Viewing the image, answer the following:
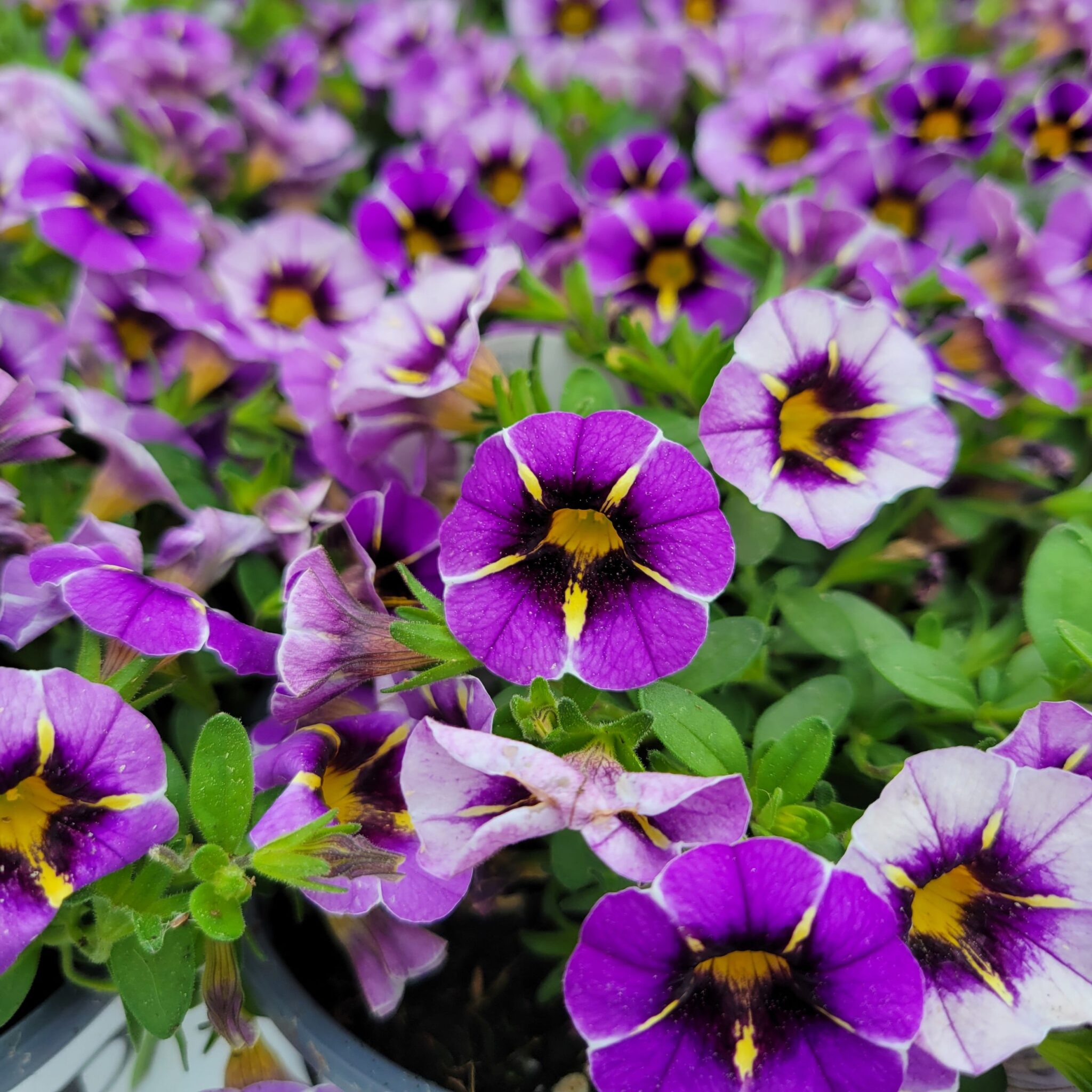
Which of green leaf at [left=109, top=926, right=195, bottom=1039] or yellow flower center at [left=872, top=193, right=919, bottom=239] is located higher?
yellow flower center at [left=872, top=193, right=919, bottom=239]

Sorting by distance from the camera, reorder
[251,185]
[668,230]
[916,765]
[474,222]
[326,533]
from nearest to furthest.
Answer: [916,765], [326,533], [668,230], [474,222], [251,185]

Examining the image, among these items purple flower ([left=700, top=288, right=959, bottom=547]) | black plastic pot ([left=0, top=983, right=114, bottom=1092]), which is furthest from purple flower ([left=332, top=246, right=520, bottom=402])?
→ black plastic pot ([left=0, top=983, right=114, bottom=1092])

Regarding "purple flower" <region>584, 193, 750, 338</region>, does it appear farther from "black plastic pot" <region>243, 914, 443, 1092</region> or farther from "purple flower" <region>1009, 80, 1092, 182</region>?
"black plastic pot" <region>243, 914, 443, 1092</region>

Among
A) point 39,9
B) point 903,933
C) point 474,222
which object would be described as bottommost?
point 903,933

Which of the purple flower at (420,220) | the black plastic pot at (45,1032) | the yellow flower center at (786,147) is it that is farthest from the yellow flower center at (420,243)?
the black plastic pot at (45,1032)

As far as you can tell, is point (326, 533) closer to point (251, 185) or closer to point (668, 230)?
point (668, 230)

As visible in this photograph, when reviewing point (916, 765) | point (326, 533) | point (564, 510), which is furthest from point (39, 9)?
point (916, 765)

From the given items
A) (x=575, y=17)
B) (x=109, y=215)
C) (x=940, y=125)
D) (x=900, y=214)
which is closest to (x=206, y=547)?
(x=109, y=215)
